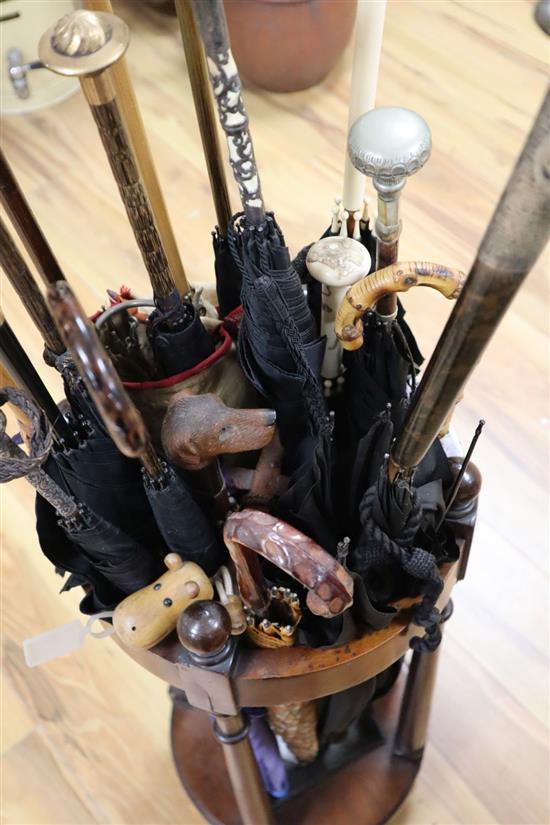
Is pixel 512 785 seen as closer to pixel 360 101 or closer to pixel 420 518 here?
pixel 420 518

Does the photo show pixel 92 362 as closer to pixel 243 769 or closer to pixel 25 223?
pixel 25 223

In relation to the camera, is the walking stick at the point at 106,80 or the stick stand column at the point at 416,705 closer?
the walking stick at the point at 106,80

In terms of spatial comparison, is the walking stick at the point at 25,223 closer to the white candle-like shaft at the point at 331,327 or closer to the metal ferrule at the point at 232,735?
the white candle-like shaft at the point at 331,327

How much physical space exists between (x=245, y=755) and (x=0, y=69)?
1239 mm

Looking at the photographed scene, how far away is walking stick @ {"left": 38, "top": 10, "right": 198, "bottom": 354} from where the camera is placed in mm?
341

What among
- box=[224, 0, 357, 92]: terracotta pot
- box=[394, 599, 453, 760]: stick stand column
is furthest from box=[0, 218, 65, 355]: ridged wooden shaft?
box=[224, 0, 357, 92]: terracotta pot

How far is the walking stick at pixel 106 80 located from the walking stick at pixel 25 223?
0.06 meters

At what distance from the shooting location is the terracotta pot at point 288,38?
1237 mm

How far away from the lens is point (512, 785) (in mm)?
862

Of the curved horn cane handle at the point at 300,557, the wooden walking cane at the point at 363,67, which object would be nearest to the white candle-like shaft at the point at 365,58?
the wooden walking cane at the point at 363,67

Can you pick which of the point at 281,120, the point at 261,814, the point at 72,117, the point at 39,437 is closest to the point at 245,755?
the point at 261,814

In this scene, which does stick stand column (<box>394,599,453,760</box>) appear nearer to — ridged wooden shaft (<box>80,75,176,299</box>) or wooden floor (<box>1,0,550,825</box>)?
wooden floor (<box>1,0,550,825</box>)

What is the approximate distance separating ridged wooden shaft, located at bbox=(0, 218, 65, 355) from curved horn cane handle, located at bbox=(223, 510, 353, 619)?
6.4 inches

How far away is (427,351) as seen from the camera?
1.10 metres
